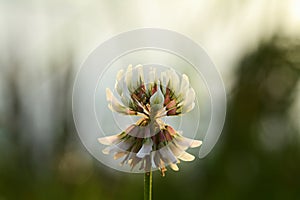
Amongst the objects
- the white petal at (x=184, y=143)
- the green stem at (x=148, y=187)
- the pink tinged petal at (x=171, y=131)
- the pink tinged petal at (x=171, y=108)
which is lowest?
the green stem at (x=148, y=187)

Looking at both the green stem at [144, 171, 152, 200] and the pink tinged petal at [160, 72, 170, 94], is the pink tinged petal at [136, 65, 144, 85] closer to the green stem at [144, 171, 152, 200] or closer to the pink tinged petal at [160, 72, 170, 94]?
the pink tinged petal at [160, 72, 170, 94]

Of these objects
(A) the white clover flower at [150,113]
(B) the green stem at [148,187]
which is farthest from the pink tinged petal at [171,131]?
(B) the green stem at [148,187]

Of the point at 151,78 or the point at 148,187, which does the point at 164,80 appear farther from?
the point at 148,187

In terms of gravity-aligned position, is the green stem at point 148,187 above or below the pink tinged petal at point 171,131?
below

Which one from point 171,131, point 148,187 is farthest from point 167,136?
point 148,187

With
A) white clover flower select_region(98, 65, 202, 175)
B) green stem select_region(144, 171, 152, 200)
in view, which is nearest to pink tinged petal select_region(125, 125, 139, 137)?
white clover flower select_region(98, 65, 202, 175)

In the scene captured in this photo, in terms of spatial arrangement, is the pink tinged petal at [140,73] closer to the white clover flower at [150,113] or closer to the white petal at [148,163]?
the white clover flower at [150,113]

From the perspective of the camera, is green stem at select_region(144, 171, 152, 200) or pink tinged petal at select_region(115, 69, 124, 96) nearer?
Answer: green stem at select_region(144, 171, 152, 200)

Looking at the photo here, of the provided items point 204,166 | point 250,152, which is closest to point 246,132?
point 250,152
